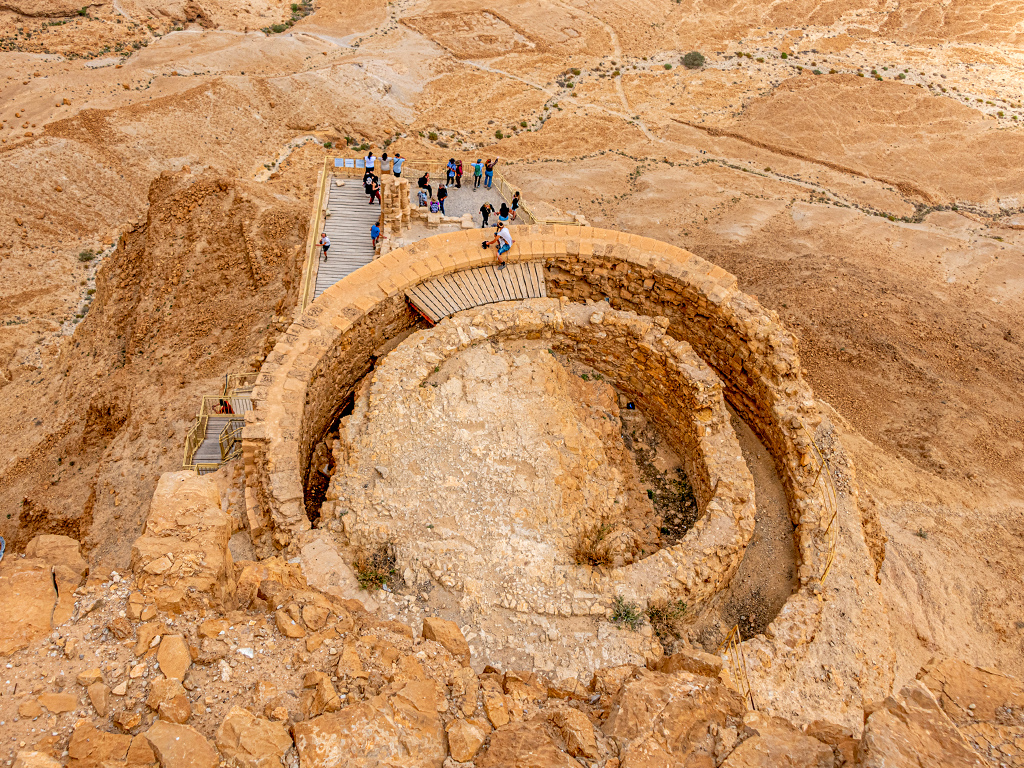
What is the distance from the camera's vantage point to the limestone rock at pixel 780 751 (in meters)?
5.29

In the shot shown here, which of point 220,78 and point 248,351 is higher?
point 220,78

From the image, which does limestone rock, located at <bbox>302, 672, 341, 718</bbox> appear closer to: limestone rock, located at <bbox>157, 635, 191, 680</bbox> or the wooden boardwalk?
limestone rock, located at <bbox>157, 635, 191, 680</bbox>

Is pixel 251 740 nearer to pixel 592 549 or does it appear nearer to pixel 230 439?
pixel 592 549

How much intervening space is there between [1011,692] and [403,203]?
17689 mm

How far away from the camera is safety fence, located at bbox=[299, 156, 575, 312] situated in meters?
17.3

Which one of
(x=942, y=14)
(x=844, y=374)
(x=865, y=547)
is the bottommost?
(x=844, y=374)

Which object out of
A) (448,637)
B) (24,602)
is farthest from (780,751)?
(24,602)

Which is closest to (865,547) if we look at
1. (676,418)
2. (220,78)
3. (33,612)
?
(676,418)

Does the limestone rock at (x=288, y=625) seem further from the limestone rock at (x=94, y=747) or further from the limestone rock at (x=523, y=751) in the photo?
the limestone rock at (x=523, y=751)

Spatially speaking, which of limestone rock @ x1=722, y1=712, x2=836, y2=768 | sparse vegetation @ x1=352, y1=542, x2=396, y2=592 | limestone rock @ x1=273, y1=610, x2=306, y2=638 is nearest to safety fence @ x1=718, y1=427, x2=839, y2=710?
limestone rock @ x1=722, y1=712, x2=836, y2=768

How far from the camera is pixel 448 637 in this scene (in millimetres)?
7879

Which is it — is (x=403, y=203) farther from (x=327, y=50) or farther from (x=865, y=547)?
(x=327, y=50)

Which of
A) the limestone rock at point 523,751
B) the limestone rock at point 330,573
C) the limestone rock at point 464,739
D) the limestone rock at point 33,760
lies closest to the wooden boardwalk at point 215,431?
the limestone rock at point 330,573

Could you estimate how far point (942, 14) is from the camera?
5097 cm
